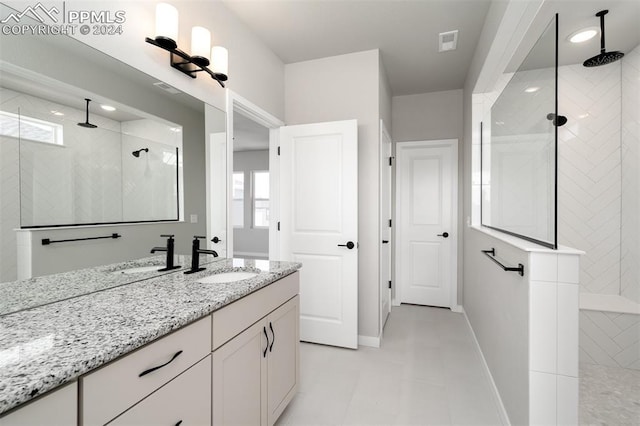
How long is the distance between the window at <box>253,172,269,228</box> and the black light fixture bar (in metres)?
5.34

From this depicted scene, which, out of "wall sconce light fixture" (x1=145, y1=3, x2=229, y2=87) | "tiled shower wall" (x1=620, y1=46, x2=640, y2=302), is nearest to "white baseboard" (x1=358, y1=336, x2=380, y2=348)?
"tiled shower wall" (x1=620, y1=46, x2=640, y2=302)

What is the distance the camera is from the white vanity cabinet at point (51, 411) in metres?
0.57

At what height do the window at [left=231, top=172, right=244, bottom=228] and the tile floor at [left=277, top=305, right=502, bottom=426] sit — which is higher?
the window at [left=231, top=172, right=244, bottom=228]

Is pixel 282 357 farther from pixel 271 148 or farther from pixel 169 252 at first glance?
pixel 271 148

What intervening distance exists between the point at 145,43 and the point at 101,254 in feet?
3.62

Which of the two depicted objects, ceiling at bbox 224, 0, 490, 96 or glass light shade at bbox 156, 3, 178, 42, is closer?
glass light shade at bbox 156, 3, 178, 42

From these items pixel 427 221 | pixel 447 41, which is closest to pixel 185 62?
pixel 447 41

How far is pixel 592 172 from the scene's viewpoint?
2.73 meters

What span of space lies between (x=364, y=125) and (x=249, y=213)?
5043 mm

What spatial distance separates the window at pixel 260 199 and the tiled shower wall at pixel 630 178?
6062mm

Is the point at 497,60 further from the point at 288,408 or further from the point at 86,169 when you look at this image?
the point at 288,408

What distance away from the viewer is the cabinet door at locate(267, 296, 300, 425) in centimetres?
155

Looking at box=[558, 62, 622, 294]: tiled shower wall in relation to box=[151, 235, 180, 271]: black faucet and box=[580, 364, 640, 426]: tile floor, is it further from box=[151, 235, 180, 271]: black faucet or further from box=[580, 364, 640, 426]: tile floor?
box=[151, 235, 180, 271]: black faucet

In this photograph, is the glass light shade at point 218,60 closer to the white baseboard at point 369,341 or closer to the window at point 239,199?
the white baseboard at point 369,341
